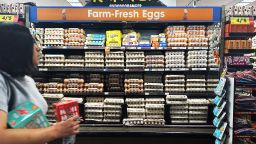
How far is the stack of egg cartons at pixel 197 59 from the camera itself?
5.30 meters

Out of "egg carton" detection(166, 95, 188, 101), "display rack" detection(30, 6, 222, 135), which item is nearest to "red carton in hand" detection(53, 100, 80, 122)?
"display rack" detection(30, 6, 222, 135)

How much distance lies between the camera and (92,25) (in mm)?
5758

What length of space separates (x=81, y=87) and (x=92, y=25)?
4.00 feet

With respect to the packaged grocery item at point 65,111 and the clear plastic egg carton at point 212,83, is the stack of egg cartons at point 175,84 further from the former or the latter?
the packaged grocery item at point 65,111

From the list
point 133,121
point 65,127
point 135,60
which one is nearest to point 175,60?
point 135,60

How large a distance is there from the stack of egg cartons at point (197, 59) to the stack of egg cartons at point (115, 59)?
3.89ft

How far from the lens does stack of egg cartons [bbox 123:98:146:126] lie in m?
5.35

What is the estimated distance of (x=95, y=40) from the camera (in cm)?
542

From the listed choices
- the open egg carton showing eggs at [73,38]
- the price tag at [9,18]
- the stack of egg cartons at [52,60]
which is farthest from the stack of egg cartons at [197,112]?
the price tag at [9,18]

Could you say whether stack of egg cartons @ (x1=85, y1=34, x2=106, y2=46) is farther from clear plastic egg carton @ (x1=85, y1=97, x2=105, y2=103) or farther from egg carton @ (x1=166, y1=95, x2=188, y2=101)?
egg carton @ (x1=166, y1=95, x2=188, y2=101)

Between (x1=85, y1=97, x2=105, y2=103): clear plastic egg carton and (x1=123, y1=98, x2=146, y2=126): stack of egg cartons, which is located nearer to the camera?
(x1=123, y1=98, x2=146, y2=126): stack of egg cartons

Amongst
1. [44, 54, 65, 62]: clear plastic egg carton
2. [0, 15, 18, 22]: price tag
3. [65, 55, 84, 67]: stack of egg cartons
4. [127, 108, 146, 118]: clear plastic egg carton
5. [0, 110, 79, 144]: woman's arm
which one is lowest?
[127, 108, 146, 118]: clear plastic egg carton

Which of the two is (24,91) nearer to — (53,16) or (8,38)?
(8,38)

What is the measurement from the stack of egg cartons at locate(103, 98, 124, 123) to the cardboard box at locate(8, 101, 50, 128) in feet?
13.1
